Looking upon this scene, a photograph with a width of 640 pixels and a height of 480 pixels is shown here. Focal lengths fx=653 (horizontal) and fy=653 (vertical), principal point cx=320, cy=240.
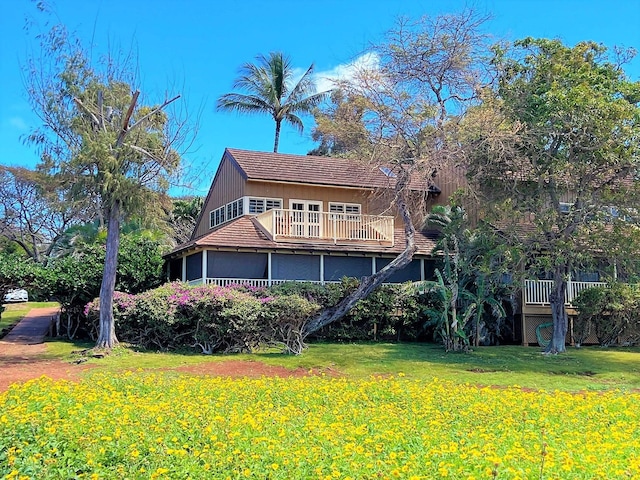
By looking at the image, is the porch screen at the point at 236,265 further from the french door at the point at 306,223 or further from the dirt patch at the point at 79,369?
the dirt patch at the point at 79,369

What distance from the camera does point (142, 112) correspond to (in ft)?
68.1

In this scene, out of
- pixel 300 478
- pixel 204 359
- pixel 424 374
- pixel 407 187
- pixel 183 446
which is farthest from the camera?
pixel 407 187

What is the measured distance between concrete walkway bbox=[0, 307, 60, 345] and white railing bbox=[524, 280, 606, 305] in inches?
733

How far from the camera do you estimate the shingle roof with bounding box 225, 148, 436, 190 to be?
2769 cm

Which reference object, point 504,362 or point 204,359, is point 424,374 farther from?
point 204,359

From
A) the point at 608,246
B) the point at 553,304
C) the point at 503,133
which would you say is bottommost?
the point at 553,304

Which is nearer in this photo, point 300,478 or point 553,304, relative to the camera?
point 300,478

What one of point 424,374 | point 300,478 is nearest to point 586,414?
point 300,478

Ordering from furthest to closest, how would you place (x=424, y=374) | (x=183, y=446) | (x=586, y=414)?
(x=424, y=374), (x=586, y=414), (x=183, y=446)

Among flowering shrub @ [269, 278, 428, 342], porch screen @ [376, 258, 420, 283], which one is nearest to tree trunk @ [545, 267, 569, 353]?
flowering shrub @ [269, 278, 428, 342]

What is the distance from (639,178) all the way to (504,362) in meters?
7.33

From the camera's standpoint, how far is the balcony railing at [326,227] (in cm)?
2484

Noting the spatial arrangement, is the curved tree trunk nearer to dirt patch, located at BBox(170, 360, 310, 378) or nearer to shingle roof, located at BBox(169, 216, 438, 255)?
shingle roof, located at BBox(169, 216, 438, 255)

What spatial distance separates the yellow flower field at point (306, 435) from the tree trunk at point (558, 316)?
12.0 metres
